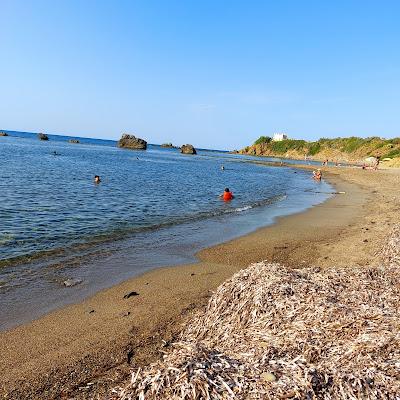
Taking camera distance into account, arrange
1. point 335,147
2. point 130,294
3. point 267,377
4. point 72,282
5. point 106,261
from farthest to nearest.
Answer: point 335,147 < point 106,261 < point 72,282 < point 130,294 < point 267,377

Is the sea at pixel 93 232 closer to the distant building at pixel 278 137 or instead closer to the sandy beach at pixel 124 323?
the sandy beach at pixel 124 323

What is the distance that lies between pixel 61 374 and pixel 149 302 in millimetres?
3155

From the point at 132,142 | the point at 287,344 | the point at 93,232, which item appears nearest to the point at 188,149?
the point at 132,142

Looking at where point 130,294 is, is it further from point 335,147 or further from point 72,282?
point 335,147

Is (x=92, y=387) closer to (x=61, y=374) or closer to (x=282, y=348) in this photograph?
(x=61, y=374)

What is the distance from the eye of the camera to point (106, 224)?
1706cm

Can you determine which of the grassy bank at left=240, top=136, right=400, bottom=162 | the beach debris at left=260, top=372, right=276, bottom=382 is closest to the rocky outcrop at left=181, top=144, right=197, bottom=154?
the grassy bank at left=240, top=136, right=400, bottom=162

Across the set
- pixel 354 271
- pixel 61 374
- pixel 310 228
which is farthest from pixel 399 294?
pixel 310 228

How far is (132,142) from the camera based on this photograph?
14288 cm

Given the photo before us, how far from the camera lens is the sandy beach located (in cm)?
565

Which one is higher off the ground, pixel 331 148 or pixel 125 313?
pixel 331 148

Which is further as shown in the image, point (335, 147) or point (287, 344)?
point (335, 147)

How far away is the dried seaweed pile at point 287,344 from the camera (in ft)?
13.2

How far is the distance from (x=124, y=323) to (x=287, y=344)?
3.82 meters
